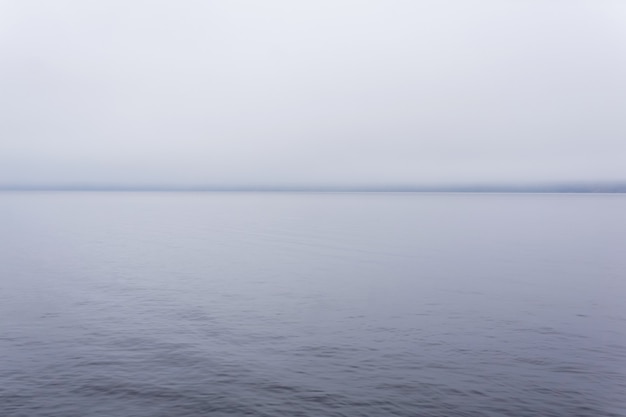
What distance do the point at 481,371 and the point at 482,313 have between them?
1464 centimetres

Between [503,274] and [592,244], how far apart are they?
4988 centimetres

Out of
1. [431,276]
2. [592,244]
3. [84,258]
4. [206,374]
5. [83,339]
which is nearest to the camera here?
[206,374]

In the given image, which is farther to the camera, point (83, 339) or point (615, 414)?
point (83, 339)

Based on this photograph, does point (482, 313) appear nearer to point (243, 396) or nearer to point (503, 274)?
point (503, 274)

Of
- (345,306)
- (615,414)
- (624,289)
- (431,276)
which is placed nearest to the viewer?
(615,414)

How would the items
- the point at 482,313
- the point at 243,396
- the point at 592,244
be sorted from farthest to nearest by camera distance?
1. the point at 592,244
2. the point at 482,313
3. the point at 243,396

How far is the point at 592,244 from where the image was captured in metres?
99.8

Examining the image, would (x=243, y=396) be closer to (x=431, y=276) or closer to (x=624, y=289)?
(x=431, y=276)

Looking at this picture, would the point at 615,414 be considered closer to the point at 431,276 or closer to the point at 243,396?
the point at 243,396

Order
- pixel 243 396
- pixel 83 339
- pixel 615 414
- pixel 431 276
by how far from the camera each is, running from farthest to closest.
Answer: pixel 431 276 → pixel 83 339 → pixel 243 396 → pixel 615 414

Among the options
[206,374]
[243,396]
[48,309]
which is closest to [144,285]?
[48,309]

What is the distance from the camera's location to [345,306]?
4666 cm

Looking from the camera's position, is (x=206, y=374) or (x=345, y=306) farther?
(x=345, y=306)

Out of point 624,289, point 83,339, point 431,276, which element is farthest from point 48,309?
point 624,289
